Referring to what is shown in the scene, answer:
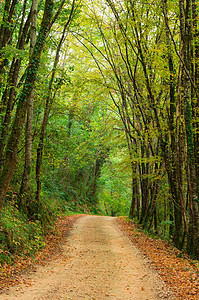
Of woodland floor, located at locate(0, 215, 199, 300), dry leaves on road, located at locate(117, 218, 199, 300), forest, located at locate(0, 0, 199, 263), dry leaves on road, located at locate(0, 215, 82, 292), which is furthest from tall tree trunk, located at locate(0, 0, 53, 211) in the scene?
dry leaves on road, located at locate(117, 218, 199, 300)

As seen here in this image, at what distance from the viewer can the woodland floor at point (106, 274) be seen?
15.1 ft

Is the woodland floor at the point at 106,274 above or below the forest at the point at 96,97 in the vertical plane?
below

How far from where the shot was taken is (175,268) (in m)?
6.19

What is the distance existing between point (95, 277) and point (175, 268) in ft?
6.68

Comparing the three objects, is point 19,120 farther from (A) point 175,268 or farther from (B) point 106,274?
(A) point 175,268

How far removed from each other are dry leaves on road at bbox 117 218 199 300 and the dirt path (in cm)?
24

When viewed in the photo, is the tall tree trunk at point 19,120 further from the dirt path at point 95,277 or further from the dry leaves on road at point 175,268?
the dry leaves on road at point 175,268

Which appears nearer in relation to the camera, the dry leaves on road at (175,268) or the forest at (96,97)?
the dry leaves on road at (175,268)

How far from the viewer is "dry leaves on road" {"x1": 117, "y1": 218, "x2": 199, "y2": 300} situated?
15.8 feet

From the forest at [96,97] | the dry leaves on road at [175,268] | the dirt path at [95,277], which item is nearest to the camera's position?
the dirt path at [95,277]

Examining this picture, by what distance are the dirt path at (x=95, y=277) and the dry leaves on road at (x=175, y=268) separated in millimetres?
241

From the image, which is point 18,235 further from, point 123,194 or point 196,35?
point 123,194

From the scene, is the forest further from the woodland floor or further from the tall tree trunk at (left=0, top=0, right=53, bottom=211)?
the woodland floor

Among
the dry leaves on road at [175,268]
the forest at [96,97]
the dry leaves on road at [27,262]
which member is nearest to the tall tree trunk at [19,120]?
the forest at [96,97]
